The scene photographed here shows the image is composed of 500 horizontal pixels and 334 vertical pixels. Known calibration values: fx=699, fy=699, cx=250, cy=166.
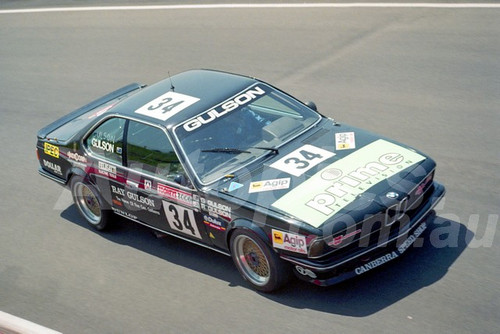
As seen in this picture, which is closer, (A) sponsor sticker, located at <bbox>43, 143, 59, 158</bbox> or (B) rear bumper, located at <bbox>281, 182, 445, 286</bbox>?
(B) rear bumper, located at <bbox>281, 182, 445, 286</bbox>

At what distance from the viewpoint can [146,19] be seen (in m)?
15.4

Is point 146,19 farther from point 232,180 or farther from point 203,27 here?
point 232,180

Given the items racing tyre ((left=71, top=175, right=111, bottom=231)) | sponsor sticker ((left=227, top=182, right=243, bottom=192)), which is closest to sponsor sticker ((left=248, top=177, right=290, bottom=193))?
sponsor sticker ((left=227, top=182, right=243, bottom=192))

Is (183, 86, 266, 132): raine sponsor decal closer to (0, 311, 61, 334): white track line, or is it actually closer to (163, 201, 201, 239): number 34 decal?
(163, 201, 201, 239): number 34 decal

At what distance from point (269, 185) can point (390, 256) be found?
48.2 inches

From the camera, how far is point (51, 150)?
26.8ft

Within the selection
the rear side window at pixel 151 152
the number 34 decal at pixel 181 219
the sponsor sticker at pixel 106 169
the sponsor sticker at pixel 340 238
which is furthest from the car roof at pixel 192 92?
the sponsor sticker at pixel 340 238

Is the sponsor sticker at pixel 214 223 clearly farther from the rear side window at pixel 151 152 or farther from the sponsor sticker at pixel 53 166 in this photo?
the sponsor sticker at pixel 53 166

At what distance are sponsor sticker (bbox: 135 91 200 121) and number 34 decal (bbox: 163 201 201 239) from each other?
0.90 metres

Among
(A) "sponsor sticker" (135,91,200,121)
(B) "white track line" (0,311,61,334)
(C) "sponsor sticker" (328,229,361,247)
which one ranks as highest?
(A) "sponsor sticker" (135,91,200,121)

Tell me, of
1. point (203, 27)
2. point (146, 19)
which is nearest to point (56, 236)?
point (203, 27)

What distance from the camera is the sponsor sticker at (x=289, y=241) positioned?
5730mm

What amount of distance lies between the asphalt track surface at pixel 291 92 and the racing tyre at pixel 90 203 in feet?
0.51

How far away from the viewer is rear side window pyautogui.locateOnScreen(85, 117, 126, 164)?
23.9 feet
